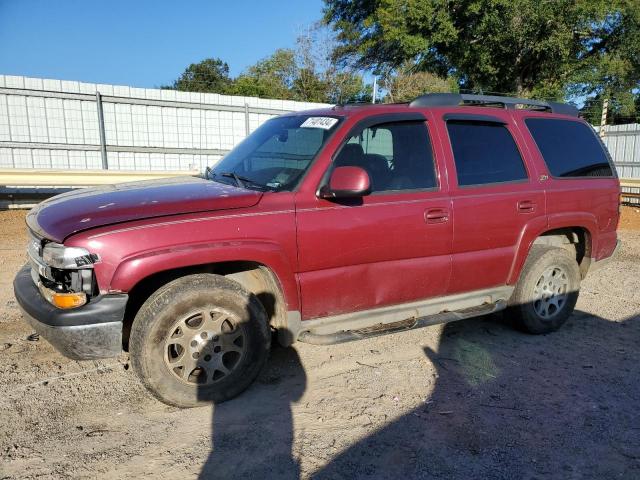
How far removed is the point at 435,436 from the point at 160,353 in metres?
1.77

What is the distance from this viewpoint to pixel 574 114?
17.5ft

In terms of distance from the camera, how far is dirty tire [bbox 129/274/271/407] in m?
3.17

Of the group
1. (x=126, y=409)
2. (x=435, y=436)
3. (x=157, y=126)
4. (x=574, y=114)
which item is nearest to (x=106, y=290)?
(x=126, y=409)

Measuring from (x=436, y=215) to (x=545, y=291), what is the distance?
1.61 meters

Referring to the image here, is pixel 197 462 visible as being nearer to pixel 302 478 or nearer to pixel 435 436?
pixel 302 478

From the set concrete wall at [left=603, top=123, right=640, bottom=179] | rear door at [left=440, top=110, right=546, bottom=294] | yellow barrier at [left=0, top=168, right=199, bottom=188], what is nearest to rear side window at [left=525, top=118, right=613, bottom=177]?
rear door at [left=440, top=110, right=546, bottom=294]

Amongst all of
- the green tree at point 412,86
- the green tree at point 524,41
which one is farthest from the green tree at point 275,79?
the green tree at point 524,41

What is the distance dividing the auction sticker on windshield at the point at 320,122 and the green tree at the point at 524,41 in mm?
14171

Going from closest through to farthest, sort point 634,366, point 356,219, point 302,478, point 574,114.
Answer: point 302,478
point 356,219
point 634,366
point 574,114

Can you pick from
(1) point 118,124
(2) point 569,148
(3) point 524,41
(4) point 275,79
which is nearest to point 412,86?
(4) point 275,79

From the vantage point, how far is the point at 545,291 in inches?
190

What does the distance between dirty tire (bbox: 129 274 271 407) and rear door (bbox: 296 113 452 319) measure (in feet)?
1.48

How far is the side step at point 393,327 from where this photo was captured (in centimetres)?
365

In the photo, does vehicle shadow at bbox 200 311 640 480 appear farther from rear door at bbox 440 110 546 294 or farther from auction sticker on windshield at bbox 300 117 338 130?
auction sticker on windshield at bbox 300 117 338 130
